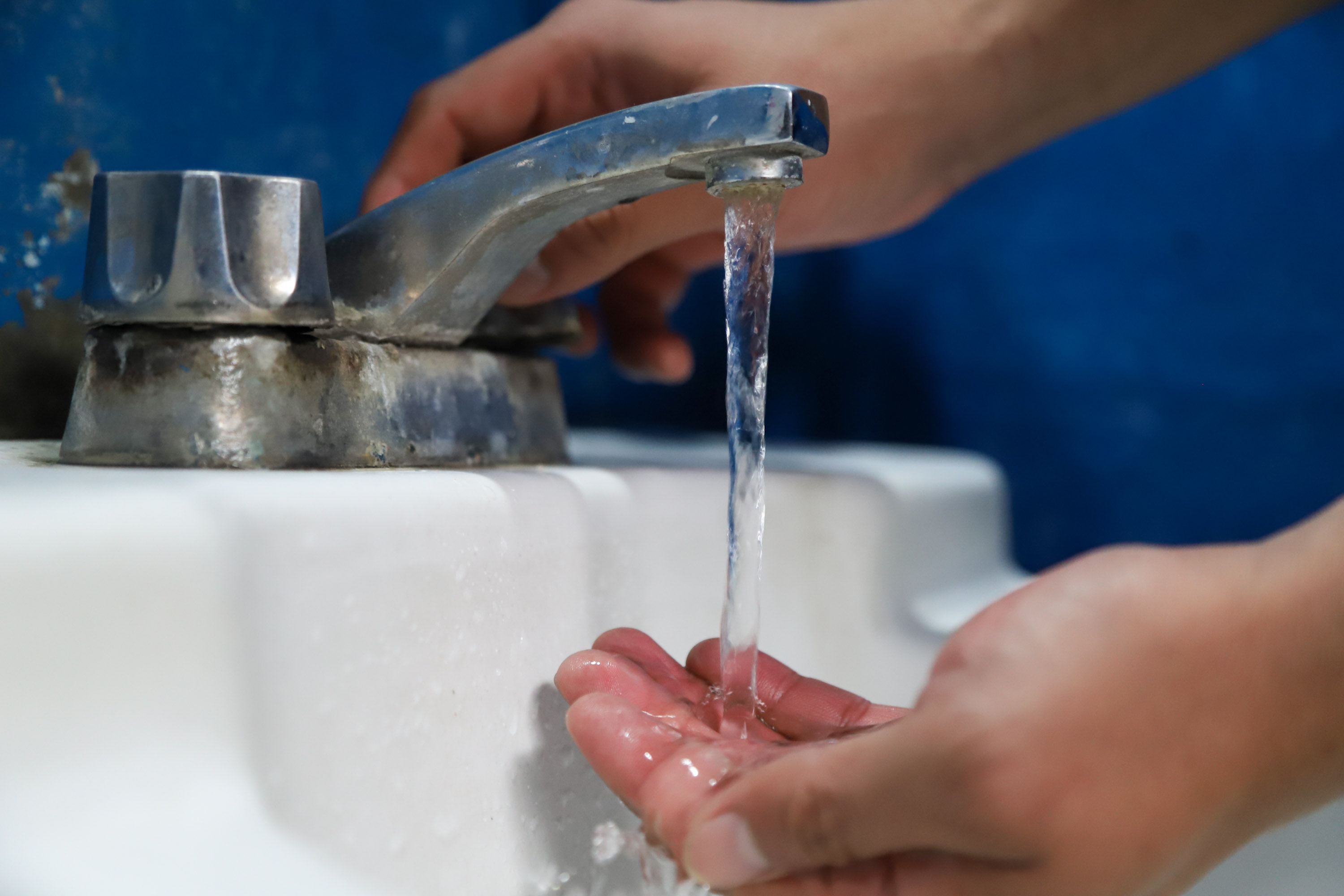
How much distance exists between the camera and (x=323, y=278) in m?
0.35

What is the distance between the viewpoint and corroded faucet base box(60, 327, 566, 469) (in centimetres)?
34

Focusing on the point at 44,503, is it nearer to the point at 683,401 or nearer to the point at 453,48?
the point at 453,48

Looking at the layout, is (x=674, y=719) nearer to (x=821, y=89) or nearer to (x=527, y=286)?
(x=527, y=286)

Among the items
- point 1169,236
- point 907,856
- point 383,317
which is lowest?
point 907,856

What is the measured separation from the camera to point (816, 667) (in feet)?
1.69

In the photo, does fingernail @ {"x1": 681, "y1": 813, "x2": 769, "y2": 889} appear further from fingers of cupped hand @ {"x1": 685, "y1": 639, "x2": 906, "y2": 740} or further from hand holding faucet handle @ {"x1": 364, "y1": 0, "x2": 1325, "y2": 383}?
hand holding faucet handle @ {"x1": 364, "y1": 0, "x2": 1325, "y2": 383}

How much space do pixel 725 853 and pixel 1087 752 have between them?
9cm

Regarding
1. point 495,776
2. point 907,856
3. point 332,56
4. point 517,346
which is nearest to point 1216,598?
point 907,856

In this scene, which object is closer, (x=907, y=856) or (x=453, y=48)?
(x=907, y=856)

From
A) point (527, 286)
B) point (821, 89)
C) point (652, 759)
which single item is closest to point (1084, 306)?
point (821, 89)

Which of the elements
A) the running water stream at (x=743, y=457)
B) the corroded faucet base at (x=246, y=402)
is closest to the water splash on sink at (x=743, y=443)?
the running water stream at (x=743, y=457)

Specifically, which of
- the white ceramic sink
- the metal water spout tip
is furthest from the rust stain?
the metal water spout tip

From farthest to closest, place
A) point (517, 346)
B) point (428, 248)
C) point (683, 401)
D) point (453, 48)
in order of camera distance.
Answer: point (683, 401)
point (453, 48)
point (517, 346)
point (428, 248)

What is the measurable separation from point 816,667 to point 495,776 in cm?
22
